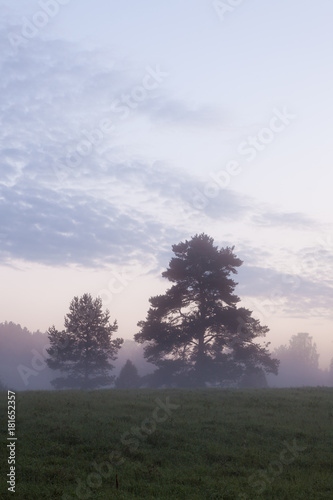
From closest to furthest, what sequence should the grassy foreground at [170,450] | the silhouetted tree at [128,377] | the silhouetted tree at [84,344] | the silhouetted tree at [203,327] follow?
the grassy foreground at [170,450] < the silhouetted tree at [203,327] < the silhouetted tree at [84,344] < the silhouetted tree at [128,377]

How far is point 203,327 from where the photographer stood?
49.2 meters

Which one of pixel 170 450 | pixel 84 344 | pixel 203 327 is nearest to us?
pixel 170 450

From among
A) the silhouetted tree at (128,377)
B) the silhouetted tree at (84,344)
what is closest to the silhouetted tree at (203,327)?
the silhouetted tree at (84,344)

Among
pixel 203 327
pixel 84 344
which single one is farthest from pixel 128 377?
pixel 203 327

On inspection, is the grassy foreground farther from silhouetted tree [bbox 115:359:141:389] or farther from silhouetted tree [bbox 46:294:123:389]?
silhouetted tree [bbox 115:359:141:389]

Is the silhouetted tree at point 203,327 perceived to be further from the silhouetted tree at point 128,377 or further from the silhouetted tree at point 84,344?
the silhouetted tree at point 128,377

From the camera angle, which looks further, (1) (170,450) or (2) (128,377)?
(2) (128,377)

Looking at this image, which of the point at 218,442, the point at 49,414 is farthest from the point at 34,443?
the point at 218,442

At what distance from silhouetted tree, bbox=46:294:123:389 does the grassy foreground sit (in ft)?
118

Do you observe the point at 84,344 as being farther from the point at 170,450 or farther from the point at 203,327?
the point at 170,450

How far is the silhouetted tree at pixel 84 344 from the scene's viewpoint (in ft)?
193

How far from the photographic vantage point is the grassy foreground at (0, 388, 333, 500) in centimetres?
1272

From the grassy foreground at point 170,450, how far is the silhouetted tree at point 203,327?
83.3 feet

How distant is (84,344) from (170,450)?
148 ft
